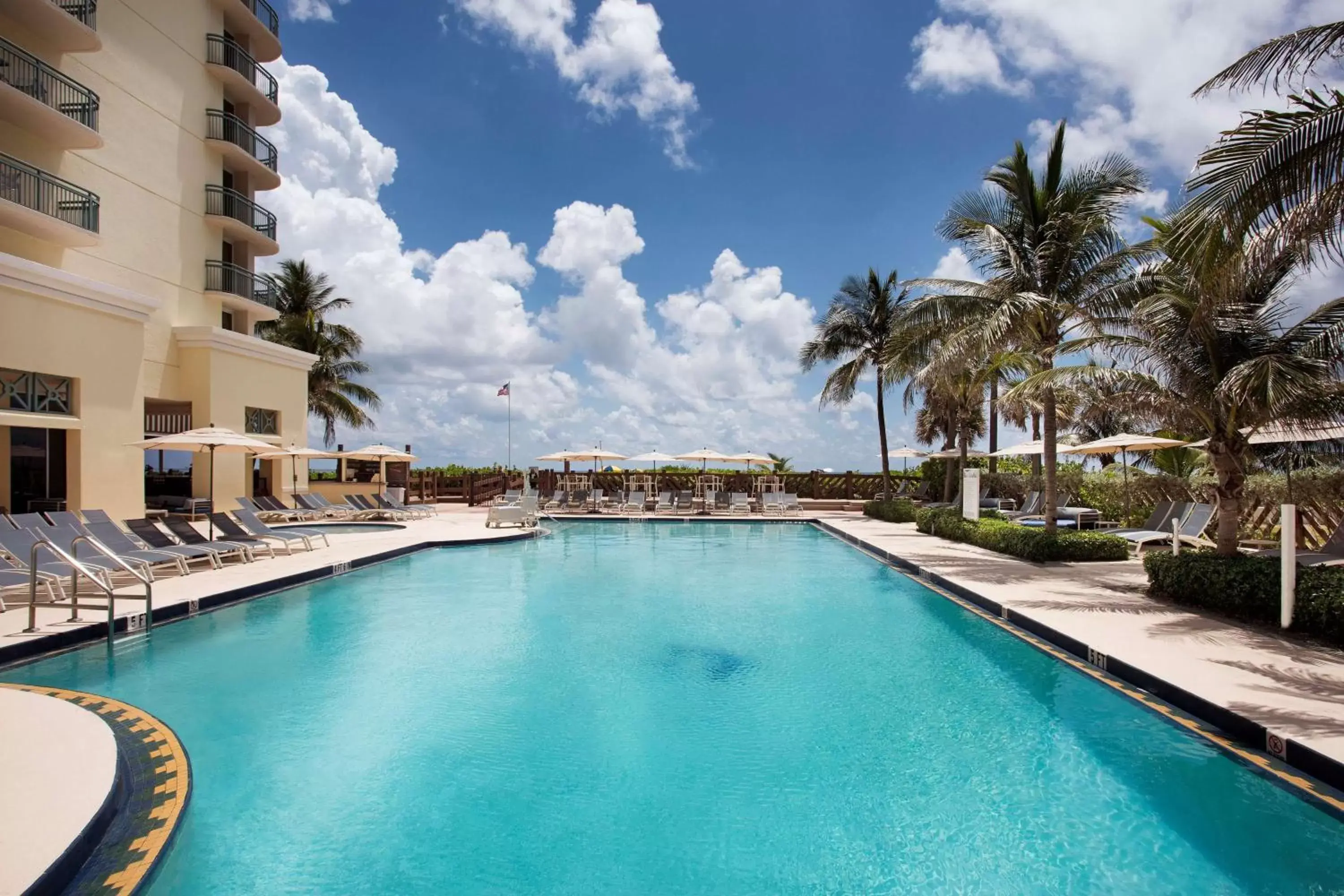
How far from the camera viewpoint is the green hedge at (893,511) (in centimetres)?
2162

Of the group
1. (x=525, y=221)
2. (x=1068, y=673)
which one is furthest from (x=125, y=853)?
(x=525, y=221)

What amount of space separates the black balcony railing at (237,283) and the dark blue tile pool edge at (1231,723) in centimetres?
2116

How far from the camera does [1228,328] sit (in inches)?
316

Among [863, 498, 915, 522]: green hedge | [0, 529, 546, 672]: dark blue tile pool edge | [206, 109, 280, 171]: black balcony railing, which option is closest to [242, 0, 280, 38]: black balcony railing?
[206, 109, 280, 171]: black balcony railing

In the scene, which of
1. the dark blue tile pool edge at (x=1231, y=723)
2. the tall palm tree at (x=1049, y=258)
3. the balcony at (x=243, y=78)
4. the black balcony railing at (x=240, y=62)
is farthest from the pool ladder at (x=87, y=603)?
the black balcony railing at (x=240, y=62)

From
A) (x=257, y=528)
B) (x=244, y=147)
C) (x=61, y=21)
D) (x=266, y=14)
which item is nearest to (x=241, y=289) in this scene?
(x=244, y=147)

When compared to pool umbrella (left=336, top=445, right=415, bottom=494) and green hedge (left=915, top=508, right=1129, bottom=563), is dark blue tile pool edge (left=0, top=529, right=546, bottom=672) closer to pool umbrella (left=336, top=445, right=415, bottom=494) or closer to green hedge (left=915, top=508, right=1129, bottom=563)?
A: pool umbrella (left=336, top=445, right=415, bottom=494)

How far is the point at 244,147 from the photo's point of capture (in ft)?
68.1

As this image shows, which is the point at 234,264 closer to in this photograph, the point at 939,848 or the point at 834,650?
the point at 834,650

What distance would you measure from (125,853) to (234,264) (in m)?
22.0

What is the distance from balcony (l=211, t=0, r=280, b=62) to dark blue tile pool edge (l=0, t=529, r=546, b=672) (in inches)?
686

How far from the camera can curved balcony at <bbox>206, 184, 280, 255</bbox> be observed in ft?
64.0

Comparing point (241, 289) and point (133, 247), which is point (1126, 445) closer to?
point (133, 247)

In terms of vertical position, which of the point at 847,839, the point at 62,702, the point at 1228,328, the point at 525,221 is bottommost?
the point at 847,839
